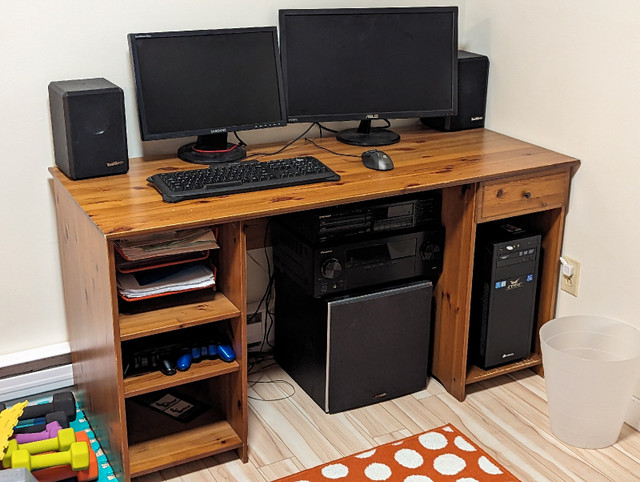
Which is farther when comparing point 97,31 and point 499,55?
point 499,55

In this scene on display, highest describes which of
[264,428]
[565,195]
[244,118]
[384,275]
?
[244,118]

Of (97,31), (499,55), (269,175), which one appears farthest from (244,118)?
(499,55)

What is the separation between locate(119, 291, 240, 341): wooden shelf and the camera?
2.04 meters

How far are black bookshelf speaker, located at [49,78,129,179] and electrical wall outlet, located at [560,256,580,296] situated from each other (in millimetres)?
1404

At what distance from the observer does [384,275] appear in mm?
2477

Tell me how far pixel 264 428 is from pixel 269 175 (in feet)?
2.56

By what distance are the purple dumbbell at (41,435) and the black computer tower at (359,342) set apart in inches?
30.3

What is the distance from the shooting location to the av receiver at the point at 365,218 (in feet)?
7.72

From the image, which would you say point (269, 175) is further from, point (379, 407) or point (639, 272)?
point (639, 272)

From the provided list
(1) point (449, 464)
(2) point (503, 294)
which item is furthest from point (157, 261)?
(2) point (503, 294)

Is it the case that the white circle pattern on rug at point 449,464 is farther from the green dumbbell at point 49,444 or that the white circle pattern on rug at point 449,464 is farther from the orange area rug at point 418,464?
the green dumbbell at point 49,444

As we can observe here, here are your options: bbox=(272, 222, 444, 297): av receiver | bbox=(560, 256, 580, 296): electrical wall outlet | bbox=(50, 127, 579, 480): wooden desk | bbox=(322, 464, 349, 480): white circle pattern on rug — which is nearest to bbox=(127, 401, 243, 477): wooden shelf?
bbox=(50, 127, 579, 480): wooden desk

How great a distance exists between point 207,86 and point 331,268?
0.64 meters

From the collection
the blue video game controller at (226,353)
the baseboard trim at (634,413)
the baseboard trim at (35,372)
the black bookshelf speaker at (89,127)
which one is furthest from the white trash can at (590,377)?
the baseboard trim at (35,372)
